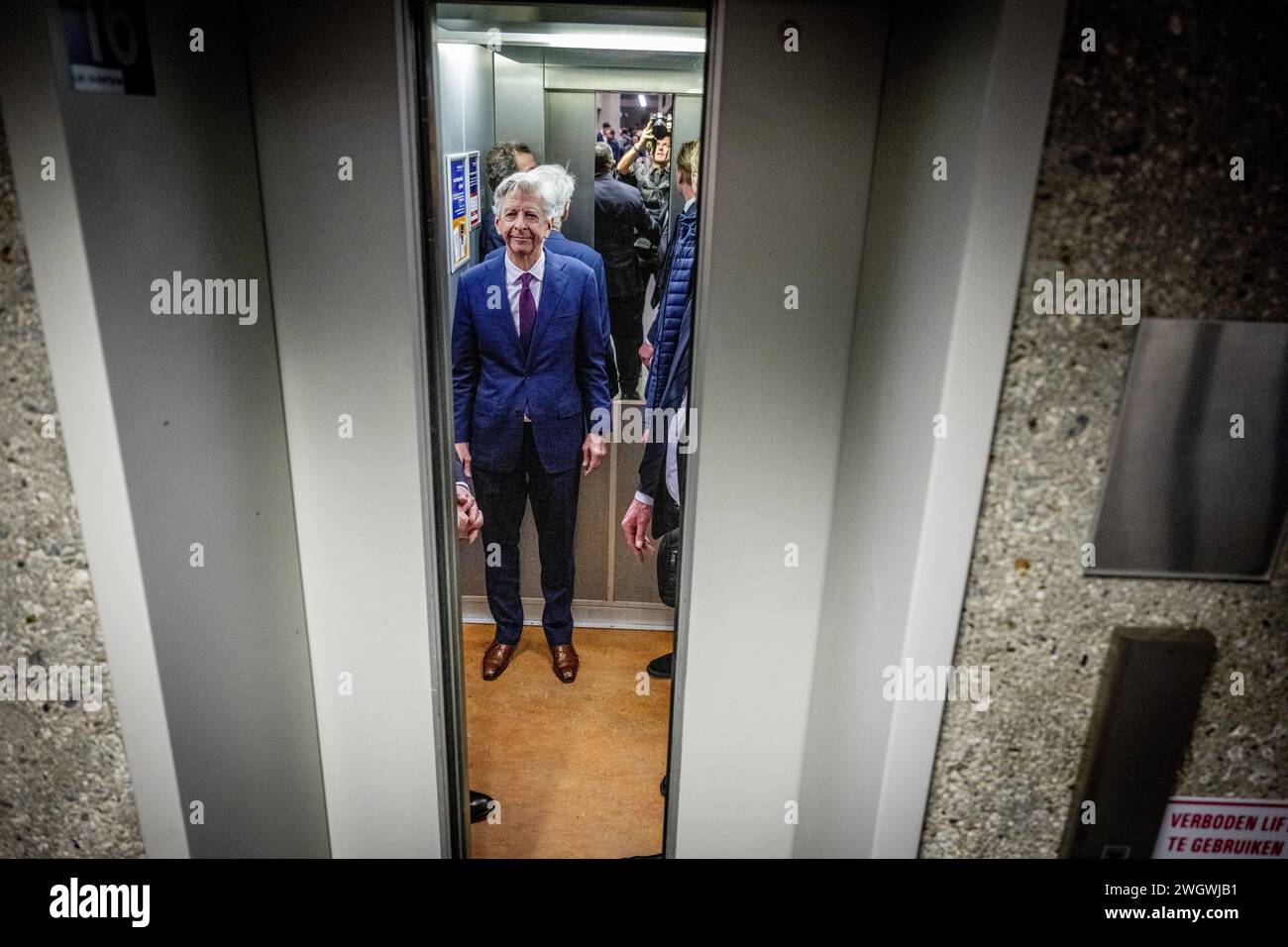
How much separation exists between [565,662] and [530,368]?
1216 mm

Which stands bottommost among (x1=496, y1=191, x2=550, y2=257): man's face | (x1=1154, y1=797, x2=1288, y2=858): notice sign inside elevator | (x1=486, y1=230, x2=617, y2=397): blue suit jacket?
(x1=1154, y1=797, x2=1288, y2=858): notice sign inside elevator

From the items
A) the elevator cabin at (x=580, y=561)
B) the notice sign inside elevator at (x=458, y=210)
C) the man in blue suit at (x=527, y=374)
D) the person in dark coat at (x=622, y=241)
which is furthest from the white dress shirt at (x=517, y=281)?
the person in dark coat at (x=622, y=241)

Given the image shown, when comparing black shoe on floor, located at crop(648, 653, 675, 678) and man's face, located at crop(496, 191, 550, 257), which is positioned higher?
man's face, located at crop(496, 191, 550, 257)

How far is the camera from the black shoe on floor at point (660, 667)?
3.34 m

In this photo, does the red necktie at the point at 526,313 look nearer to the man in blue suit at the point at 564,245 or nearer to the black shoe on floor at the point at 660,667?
the man in blue suit at the point at 564,245

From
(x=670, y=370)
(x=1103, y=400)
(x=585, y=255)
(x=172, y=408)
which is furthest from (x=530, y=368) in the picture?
(x=1103, y=400)

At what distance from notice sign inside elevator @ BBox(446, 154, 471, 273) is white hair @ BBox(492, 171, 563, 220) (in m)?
0.28

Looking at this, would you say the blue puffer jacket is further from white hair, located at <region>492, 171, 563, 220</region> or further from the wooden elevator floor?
the wooden elevator floor

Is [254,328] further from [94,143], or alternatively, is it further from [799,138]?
[799,138]

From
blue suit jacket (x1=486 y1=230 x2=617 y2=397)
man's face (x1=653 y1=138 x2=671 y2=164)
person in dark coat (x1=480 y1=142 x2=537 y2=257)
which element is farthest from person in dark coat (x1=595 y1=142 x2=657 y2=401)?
blue suit jacket (x1=486 y1=230 x2=617 y2=397)

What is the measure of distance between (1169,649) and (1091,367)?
0.49 m

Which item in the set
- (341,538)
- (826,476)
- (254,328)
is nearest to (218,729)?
(341,538)

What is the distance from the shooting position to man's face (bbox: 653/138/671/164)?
345cm

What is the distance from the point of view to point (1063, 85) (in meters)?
1.08
